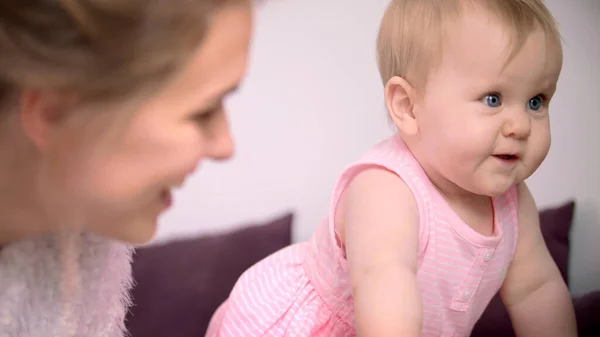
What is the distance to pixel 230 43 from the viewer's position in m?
0.51

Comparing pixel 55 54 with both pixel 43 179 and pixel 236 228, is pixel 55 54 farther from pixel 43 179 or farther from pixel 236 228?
pixel 236 228

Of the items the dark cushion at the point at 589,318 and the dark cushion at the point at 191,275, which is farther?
the dark cushion at the point at 191,275

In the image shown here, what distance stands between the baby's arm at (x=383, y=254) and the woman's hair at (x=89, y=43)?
340 millimetres

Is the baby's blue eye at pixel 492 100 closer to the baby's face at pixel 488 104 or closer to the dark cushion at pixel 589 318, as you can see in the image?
the baby's face at pixel 488 104

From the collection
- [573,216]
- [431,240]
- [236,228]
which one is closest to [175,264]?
[236,228]

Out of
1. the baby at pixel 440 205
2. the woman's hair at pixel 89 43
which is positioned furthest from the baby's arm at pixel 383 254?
the woman's hair at pixel 89 43

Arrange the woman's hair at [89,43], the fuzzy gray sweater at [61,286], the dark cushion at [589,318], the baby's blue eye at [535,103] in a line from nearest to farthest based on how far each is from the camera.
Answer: the woman's hair at [89,43]
the fuzzy gray sweater at [61,286]
the baby's blue eye at [535,103]
the dark cushion at [589,318]

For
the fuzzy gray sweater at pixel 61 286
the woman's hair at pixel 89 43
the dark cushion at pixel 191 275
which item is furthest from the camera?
the dark cushion at pixel 191 275

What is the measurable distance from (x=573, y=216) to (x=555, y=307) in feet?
0.89

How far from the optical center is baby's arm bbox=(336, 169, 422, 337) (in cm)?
67

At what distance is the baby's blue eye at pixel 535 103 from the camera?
2.42ft

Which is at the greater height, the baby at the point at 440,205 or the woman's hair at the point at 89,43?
the woman's hair at the point at 89,43

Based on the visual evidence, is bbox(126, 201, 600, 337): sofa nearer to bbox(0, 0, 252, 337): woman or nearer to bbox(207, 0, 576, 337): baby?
bbox(207, 0, 576, 337): baby

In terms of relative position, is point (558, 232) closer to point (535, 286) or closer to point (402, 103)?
point (535, 286)
